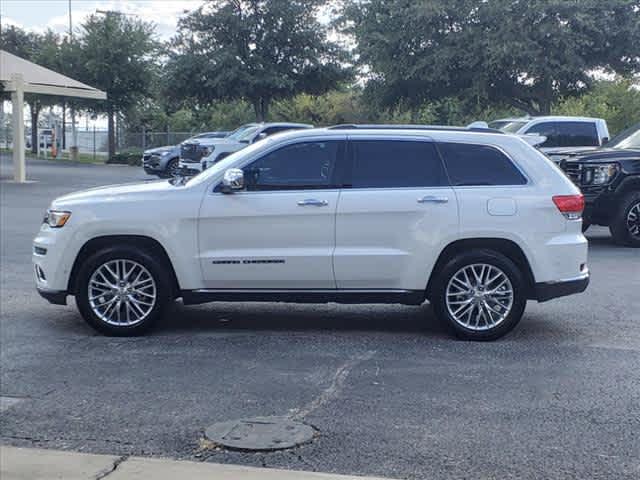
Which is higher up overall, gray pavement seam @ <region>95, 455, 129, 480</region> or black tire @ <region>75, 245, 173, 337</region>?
black tire @ <region>75, 245, 173, 337</region>

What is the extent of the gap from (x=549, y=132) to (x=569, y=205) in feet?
41.8

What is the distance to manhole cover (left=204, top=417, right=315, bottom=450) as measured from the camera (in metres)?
5.38

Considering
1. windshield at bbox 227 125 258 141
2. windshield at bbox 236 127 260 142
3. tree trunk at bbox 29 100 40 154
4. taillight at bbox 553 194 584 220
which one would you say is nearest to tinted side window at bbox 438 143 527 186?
taillight at bbox 553 194 584 220

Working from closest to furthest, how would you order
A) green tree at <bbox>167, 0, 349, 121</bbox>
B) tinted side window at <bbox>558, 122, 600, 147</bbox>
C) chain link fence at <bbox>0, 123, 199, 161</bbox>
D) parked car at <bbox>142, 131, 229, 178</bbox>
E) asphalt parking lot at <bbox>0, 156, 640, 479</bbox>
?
asphalt parking lot at <bbox>0, 156, 640, 479</bbox>
tinted side window at <bbox>558, 122, 600, 147</bbox>
parked car at <bbox>142, 131, 229, 178</bbox>
green tree at <bbox>167, 0, 349, 121</bbox>
chain link fence at <bbox>0, 123, 199, 161</bbox>

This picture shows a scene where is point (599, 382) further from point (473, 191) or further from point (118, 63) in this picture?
point (118, 63)

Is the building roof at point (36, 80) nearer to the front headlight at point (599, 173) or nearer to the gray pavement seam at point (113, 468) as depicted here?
the front headlight at point (599, 173)

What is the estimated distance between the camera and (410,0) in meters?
34.4

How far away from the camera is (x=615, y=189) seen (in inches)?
559

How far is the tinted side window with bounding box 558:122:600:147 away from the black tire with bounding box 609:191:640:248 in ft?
20.8

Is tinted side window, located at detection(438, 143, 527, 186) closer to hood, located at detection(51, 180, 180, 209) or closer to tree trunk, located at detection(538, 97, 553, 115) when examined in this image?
hood, located at detection(51, 180, 180, 209)

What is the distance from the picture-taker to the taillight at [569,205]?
8.04 meters

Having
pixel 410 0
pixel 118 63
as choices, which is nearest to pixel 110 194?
pixel 410 0

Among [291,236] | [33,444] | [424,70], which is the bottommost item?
[33,444]

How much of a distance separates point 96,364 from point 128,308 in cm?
92
